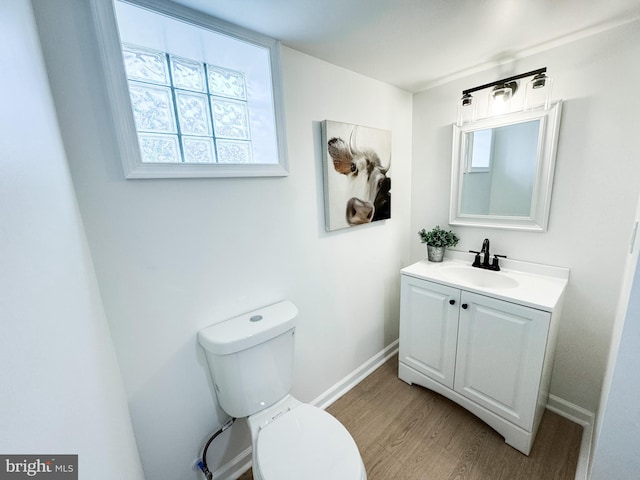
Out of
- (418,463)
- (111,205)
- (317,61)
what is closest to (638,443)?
(418,463)

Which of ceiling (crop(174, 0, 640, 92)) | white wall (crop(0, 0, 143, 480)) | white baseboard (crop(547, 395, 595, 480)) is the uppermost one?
ceiling (crop(174, 0, 640, 92))

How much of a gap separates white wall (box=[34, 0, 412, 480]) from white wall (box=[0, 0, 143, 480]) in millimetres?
103

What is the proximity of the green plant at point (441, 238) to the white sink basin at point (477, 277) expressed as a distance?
0.55 ft

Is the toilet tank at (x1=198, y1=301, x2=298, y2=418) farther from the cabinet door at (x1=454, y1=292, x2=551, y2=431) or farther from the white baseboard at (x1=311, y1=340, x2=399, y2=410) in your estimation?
the cabinet door at (x1=454, y1=292, x2=551, y2=431)

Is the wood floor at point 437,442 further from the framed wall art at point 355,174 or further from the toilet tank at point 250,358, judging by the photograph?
the framed wall art at point 355,174

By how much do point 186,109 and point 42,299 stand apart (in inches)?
35.3

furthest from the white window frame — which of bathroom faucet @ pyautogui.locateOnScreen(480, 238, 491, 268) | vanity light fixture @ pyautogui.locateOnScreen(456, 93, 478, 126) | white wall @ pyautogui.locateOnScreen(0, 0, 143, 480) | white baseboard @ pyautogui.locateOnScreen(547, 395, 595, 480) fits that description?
white baseboard @ pyautogui.locateOnScreen(547, 395, 595, 480)

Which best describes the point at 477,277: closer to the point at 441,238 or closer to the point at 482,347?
the point at 441,238

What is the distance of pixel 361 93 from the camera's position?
1.62m

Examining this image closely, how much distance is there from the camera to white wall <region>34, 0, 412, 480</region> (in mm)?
844

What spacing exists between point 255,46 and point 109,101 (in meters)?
0.66

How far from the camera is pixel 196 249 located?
110 centimetres

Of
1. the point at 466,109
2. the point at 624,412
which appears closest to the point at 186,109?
the point at 466,109

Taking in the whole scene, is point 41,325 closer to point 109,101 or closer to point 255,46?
point 109,101
